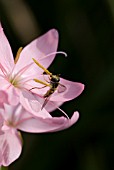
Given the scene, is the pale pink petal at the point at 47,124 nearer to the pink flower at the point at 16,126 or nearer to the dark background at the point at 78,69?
the pink flower at the point at 16,126

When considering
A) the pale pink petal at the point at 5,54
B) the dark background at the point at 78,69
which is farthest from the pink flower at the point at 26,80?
the dark background at the point at 78,69

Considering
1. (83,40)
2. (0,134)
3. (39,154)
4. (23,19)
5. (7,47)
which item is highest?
(7,47)

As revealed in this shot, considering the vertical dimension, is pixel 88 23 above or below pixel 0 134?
below

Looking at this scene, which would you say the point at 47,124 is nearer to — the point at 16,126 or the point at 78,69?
the point at 16,126

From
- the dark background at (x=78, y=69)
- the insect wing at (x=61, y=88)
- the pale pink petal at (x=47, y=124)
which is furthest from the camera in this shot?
the dark background at (x=78, y=69)

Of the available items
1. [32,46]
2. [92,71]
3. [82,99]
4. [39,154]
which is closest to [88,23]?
[92,71]

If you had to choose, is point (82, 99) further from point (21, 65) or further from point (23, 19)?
point (21, 65)
